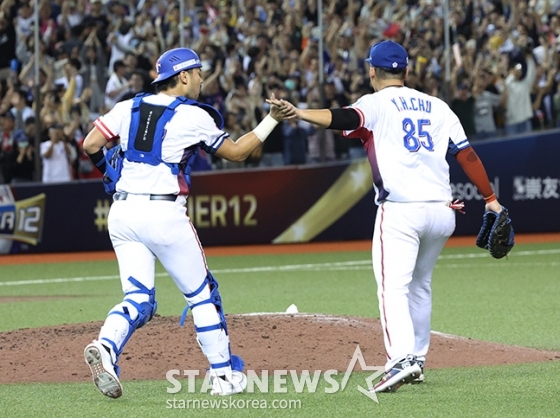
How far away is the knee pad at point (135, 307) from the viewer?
20.5 ft

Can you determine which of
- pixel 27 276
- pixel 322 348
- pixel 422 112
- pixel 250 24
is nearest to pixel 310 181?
pixel 250 24

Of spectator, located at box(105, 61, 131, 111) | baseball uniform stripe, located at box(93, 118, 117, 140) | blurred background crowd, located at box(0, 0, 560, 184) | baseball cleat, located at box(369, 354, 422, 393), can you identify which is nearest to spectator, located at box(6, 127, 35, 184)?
blurred background crowd, located at box(0, 0, 560, 184)

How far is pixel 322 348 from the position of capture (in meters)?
8.16

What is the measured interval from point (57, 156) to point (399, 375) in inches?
465

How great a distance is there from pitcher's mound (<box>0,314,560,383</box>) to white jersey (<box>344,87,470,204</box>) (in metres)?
1.57

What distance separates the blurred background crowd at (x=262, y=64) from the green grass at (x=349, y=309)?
6.26ft

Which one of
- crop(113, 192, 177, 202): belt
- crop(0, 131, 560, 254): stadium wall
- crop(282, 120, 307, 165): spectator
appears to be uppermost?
crop(113, 192, 177, 202): belt

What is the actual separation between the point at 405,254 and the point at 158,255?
148 centimetres

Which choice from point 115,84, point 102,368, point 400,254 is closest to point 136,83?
point 115,84

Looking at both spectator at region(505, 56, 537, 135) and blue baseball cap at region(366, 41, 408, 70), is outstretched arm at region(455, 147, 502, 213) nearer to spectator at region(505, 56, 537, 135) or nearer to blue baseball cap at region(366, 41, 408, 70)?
blue baseball cap at region(366, 41, 408, 70)

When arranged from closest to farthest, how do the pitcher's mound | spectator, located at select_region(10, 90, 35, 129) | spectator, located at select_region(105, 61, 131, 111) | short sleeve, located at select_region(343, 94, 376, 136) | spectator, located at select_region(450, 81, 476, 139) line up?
short sleeve, located at select_region(343, 94, 376, 136) → the pitcher's mound → spectator, located at select_region(10, 90, 35, 129) → spectator, located at select_region(105, 61, 131, 111) → spectator, located at select_region(450, 81, 476, 139)

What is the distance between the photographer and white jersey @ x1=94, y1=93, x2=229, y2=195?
20.5ft

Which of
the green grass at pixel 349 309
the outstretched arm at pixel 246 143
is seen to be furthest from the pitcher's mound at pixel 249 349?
the outstretched arm at pixel 246 143

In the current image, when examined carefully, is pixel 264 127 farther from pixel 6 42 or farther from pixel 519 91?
pixel 6 42
